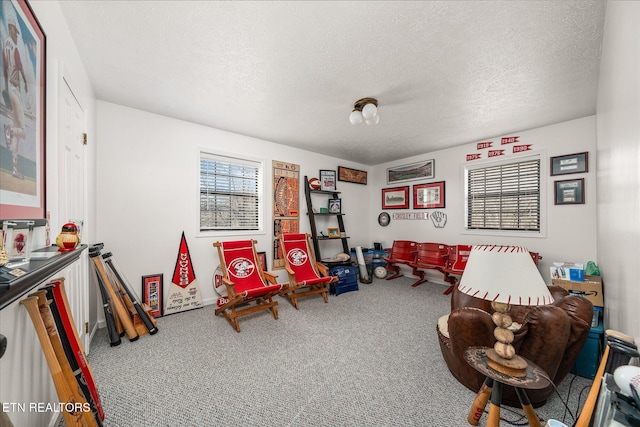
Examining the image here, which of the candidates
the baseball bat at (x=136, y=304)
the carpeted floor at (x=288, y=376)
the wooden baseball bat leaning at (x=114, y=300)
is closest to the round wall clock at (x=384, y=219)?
the carpeted floor at (x=288, y=376)

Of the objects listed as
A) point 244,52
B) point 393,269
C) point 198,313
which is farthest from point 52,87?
point 393,269

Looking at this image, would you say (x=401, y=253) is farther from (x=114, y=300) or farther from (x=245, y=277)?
(x=114, y=300)

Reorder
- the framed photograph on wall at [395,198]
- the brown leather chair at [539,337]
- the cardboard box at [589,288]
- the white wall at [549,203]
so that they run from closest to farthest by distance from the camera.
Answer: the brown leather chair at [539,337]
the cardboard box at [589,288]
the white wall at [549,203]
the framed photograph on wall at [395,198]

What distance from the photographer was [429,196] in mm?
4645

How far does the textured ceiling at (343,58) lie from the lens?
1.54 metres

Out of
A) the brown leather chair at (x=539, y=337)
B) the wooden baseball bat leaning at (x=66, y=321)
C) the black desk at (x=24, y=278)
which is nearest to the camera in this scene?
the black desk at (x=24, y=278)

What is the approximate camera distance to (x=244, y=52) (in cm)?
189

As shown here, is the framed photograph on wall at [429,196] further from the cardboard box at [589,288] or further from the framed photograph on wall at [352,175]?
the cardboard box at [589,288]

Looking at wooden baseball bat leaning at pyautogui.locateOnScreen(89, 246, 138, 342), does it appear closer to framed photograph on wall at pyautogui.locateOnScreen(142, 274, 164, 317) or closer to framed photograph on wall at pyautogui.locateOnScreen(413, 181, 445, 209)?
framed photograph on wall at pyautogui.locateOnScreen(142, 274, 164, 317)

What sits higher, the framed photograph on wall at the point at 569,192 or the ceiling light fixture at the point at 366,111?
the ceiling light fixture at the point at 366,111

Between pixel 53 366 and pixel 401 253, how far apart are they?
4678 millimetres

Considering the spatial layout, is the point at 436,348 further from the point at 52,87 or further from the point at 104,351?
the point at 52,87

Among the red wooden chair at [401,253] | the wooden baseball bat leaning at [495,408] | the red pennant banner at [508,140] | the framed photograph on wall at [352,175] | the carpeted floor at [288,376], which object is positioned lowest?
the carpeted floor at [288,376]

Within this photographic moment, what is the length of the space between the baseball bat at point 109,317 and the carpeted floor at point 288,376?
3.1 inches
